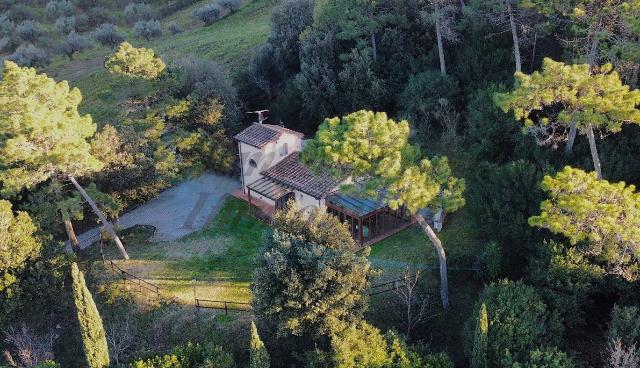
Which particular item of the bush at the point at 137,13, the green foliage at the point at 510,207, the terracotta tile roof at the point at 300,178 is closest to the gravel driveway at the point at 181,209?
the terracotta tile roof at the point at 300,178

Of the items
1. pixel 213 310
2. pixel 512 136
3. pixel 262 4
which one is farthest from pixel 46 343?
pixel 262 4

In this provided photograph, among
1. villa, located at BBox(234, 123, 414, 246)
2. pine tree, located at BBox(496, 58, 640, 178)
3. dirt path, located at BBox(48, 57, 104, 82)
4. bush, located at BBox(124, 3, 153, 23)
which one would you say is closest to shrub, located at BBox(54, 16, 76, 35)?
bush, located at BBox(124, 3, 153, 23)

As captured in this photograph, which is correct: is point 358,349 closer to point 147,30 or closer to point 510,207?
point 510,207

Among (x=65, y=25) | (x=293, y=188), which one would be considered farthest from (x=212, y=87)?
(x=65, y=25)

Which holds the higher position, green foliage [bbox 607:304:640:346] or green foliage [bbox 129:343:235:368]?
green foliage [bbox 607:304:640:346]

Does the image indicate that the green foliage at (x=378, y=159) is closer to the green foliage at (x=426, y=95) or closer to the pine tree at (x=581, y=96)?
the pine tree at (x=581, y=96)

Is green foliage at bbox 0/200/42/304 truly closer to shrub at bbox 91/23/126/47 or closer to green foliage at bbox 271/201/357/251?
green foliage at bbox 271/201/357/251

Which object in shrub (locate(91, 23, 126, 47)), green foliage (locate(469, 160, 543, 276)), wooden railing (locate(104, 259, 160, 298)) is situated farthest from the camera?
shrub (locate(91, 23, 126, 47))
